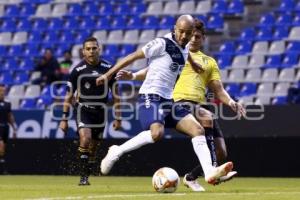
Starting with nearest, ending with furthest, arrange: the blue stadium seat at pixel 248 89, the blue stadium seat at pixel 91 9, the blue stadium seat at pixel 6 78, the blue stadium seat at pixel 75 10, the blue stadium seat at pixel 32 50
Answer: the blue stadium seat at pixel 248 89, the blue stadium seat at pixel 6 78, the blue stadium seat at pixel 32 50, the blue stadium seat at pixel 91 9, the blue stadium seat at pixel 75 10

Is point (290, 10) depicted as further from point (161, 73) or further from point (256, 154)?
point (161, 73)

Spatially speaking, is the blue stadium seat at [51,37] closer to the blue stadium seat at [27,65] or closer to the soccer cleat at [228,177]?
the blue stadium seat at [27,65]

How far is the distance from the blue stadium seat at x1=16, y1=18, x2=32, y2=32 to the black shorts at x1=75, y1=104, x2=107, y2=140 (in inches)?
647

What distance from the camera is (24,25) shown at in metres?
30.8

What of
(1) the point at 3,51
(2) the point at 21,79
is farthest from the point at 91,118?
(1) the point at 3,51

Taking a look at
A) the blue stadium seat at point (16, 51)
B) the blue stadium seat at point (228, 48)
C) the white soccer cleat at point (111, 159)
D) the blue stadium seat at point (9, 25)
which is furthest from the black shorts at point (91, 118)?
the blue stadium seat at point (9, 25)

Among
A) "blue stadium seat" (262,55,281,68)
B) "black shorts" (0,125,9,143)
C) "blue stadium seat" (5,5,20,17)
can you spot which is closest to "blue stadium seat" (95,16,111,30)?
"blue stadium seat" (5,5,20,17)

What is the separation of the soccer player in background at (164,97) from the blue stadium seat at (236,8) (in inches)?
610

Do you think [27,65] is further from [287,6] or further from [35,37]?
[287,6]

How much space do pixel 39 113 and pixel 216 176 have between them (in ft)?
39.4

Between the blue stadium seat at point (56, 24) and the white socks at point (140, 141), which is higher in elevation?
the blue stadium seat at point (56, 24)

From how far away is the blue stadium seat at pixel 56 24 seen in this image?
30078 mm

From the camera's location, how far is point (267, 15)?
26.3 meters

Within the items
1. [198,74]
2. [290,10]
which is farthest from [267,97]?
[198,74]
